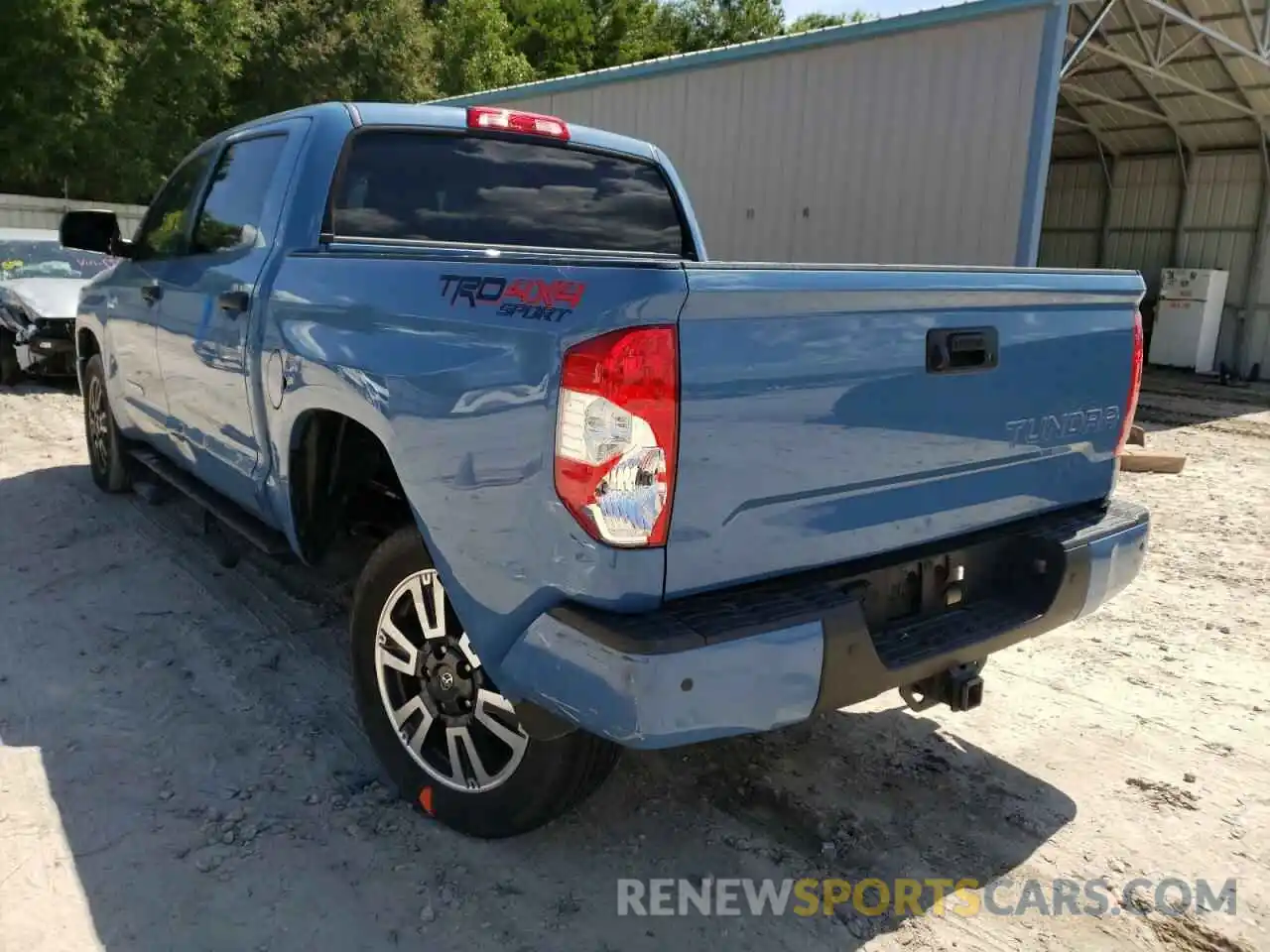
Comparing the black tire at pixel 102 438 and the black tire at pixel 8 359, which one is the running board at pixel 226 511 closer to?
the black tire at pixel 102 438

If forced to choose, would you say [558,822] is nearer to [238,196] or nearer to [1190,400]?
[238,196]

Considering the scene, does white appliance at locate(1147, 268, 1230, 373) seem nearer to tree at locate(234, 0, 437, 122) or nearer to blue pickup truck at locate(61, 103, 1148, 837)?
blue pickup truck at locate(61, 103, 1148, 837)

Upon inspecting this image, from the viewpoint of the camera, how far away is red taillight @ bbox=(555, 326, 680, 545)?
6.48 feet

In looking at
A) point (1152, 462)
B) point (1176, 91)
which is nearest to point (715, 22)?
point (1176, 91)

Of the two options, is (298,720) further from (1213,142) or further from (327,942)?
(1213,142)

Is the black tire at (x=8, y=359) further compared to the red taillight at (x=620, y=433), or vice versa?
the black tire at (x=8, y=359)

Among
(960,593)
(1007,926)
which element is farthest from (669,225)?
(1007,926)

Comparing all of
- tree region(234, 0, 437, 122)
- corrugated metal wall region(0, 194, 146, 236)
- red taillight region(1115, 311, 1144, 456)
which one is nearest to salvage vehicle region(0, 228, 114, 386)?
red taillight region(1115, 311, 1144, 456)

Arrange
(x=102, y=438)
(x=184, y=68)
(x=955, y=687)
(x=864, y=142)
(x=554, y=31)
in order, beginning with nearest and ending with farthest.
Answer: (x=955, y=687) → (x=102, y=438) → (x=864, y=142) → (x=184, y=68) → (x=554, y=31)

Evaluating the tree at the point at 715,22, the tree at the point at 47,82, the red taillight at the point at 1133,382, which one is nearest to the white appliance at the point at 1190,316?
the red taillight at the point at 1133,382

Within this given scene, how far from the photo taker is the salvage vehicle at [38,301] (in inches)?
357

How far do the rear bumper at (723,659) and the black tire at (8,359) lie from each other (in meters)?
9.61

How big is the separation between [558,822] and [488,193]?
7.32 feet

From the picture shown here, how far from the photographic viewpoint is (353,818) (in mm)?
2836
